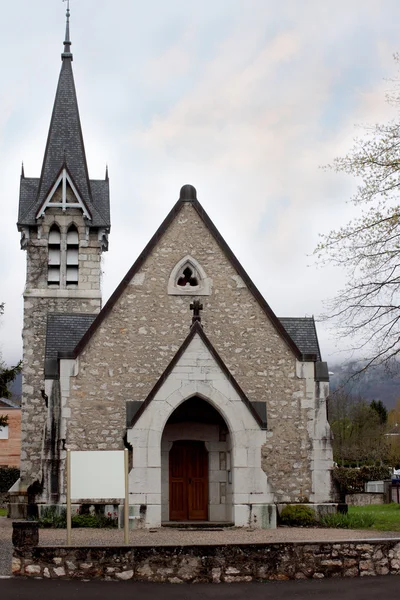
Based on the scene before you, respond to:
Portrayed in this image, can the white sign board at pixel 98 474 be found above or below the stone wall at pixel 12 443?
below

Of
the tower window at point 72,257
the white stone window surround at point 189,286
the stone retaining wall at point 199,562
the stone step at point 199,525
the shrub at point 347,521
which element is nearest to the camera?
the stone retaining wall at point 199,562

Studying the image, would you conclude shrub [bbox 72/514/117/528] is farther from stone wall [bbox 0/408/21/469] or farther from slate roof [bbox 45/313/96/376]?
stone wall [bbox 0/408/21/469]

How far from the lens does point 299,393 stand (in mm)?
22938

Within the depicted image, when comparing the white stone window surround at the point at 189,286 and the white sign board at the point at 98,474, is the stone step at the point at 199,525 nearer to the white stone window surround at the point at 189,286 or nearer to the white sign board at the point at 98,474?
the white sign board at the point at 98,474

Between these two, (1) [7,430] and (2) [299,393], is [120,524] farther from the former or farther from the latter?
(1) [7,430]

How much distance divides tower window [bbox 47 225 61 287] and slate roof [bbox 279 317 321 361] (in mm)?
10122

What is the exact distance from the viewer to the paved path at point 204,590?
11.3 meters

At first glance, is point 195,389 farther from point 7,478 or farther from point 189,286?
point 7,478

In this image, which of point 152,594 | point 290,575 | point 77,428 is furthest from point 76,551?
point 77,428

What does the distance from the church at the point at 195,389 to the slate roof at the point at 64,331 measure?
0.07 metres

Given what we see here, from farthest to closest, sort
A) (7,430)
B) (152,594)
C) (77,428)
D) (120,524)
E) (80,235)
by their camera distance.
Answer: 1. (7,430)
2. (80,235)
3. (77,428)
4. (120,524)
5. (152,594)

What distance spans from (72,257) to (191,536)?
1685 cm

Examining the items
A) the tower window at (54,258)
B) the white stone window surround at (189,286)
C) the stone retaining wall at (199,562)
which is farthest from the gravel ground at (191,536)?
the tower window at (54,258)

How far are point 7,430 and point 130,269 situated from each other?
1378 inches
